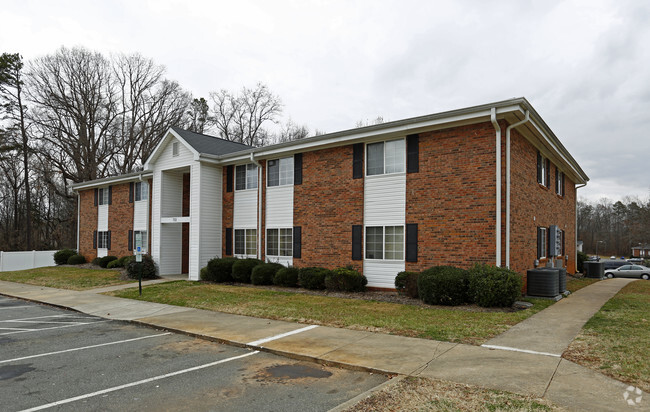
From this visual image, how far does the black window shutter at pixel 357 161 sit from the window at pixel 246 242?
5820 millimetres

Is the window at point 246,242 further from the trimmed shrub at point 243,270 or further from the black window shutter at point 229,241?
the trimmed shrub at point 243,270

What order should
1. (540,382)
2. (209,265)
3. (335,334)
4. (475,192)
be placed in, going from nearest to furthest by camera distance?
(540,382) < (335,334) < (475,192) < (209,265)

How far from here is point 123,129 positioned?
3566cm

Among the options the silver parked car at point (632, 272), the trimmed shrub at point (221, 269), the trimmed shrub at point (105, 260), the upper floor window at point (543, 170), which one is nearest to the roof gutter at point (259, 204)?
the trimmed shrub at point (221, 269)

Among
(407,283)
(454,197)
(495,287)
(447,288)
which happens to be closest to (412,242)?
(407,283)

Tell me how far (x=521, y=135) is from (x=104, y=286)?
1676cm

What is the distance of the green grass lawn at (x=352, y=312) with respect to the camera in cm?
820

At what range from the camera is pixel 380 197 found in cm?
1405

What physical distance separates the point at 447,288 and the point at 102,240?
76.1 feet

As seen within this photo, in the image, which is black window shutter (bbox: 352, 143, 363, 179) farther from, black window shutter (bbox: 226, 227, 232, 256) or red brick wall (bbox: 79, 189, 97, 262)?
red brick wall (bbox: 79, 189, 97, 262)

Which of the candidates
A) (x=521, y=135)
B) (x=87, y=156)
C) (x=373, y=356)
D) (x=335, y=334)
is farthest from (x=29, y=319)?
(x=87, y=156)

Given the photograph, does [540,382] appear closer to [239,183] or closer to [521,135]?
[521,135]

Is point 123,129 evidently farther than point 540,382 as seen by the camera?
Yes

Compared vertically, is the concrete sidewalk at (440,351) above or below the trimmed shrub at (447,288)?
below
